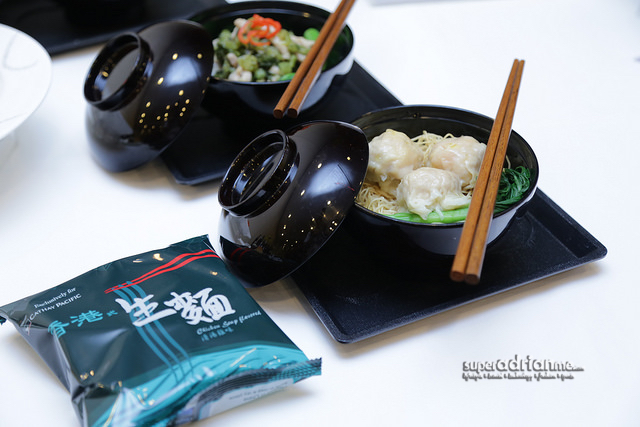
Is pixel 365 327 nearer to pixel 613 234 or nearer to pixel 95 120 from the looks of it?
pixel 613 234

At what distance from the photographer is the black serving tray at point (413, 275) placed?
89 cm

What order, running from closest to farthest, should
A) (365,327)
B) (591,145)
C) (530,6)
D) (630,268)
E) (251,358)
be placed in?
(251,358) < (365,327) < (630,268) < (591,145) < (530,6)

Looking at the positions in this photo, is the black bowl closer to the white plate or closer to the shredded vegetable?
the shredded vegetable

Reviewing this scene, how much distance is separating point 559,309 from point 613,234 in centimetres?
24

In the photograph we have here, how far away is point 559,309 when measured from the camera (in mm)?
918

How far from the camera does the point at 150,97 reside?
1114 millimetres

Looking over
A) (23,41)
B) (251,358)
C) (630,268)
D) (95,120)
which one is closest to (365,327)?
(251,358)

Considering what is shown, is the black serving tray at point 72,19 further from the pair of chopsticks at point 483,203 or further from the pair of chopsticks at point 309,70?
the pair of chopsticks at point 483,203

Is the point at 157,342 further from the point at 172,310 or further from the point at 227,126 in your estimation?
the point at 227,126

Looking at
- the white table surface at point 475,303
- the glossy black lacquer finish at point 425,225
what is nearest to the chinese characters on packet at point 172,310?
the white table surface at point 475,303

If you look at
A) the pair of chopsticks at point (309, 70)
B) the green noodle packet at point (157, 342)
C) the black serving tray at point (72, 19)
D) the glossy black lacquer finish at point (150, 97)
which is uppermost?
the pair of chopsticks at point (309, 70)

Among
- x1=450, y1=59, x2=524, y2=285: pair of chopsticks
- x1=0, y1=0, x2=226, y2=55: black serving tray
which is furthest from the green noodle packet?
x1=0, y1=0, x2=226, y2=55: black serving tray

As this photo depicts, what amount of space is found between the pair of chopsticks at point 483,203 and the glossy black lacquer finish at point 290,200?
18cm

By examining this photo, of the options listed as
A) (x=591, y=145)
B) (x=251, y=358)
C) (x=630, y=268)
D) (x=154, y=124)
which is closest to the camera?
(x=251, y=358)
